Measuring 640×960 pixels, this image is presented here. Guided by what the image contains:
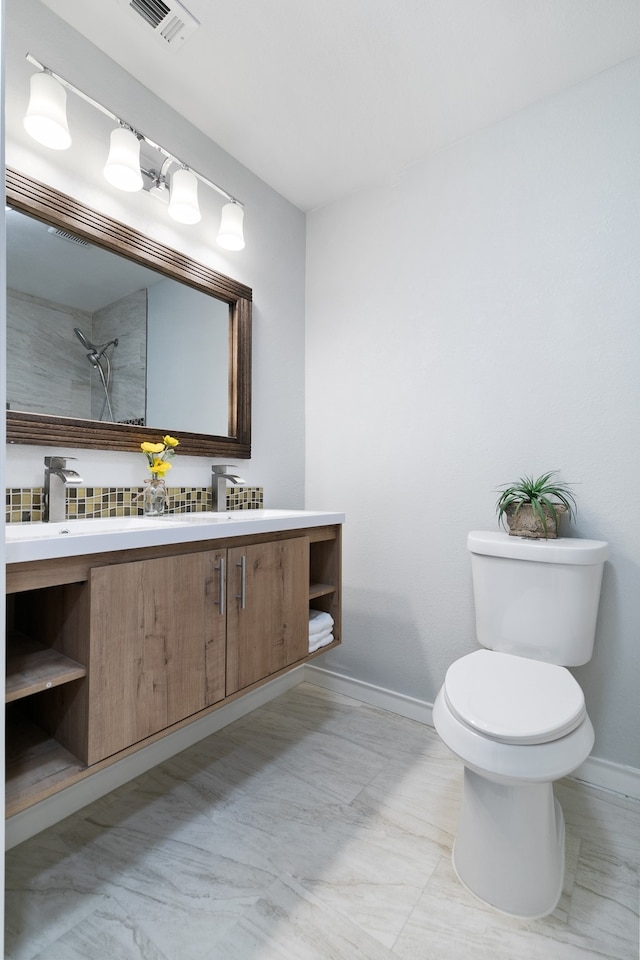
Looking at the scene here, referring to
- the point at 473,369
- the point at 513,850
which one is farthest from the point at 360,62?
the point at 513,850

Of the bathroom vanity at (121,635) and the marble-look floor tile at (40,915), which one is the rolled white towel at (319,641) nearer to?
the bathroom vanity at (121,635)

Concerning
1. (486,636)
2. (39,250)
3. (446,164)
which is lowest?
(486,636)

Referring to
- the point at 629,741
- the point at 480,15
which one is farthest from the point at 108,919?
the point at 480,15

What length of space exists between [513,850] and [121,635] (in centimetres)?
105

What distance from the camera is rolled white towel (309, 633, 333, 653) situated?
1.71 m

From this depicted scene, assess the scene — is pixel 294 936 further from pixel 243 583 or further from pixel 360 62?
pixel 360 62

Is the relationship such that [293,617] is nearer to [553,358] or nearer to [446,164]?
[553,358]

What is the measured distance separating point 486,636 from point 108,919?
1226 mm

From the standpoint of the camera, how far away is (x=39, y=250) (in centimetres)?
137

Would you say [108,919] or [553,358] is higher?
[553,358]

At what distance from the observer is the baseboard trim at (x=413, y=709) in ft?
5.07

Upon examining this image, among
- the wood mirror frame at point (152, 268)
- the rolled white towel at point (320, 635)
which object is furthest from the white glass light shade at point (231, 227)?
the rolled white towel at point (320, 635)

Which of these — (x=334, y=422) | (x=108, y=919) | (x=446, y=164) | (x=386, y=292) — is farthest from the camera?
(x=334, y=422)

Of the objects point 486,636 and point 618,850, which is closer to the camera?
point 618,850
